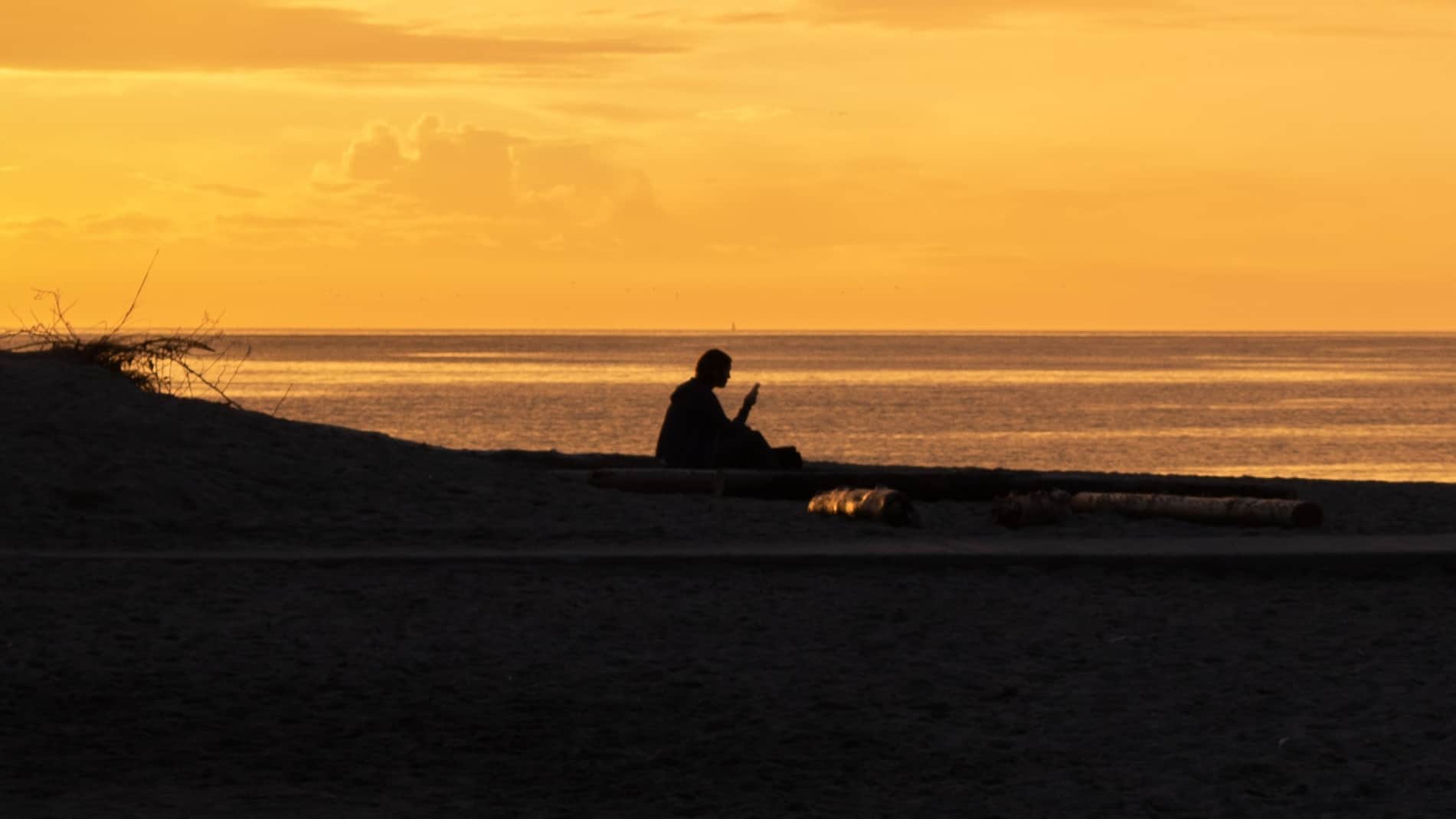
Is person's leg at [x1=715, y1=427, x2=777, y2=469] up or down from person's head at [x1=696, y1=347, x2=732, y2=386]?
down

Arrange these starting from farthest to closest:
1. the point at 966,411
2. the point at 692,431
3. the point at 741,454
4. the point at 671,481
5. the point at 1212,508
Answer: the point at 966,411 < the point at 692,431 < the point at 741,454 < the point at 671,481 < the point at 1212,508

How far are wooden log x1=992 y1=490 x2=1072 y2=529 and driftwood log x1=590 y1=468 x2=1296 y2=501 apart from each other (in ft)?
2.69

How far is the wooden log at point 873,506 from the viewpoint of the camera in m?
13.0

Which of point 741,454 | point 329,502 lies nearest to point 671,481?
point 741,454

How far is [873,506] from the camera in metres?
13.1

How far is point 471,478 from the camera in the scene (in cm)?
1412

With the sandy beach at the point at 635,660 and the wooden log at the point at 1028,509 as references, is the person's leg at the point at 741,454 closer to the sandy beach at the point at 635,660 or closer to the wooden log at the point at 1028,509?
the sandy beach at the point at 635,660

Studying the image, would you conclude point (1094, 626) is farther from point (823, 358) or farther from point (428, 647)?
point (823, 358)

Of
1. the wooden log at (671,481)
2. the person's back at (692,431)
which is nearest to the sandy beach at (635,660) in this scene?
the wooden log at (671,481)

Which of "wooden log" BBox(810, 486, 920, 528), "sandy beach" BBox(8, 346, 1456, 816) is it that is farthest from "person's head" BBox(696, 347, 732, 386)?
"wooden log" BBox(810, 486, 920, 528)

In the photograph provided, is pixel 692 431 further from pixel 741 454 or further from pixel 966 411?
pixel 966 411

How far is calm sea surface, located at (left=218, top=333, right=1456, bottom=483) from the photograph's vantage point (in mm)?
46000

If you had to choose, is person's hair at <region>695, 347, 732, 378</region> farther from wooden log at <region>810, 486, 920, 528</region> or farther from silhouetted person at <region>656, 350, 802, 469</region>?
wooden log at <region>810, 486, 920, 528</region>

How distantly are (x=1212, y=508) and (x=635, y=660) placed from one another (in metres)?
5.78
